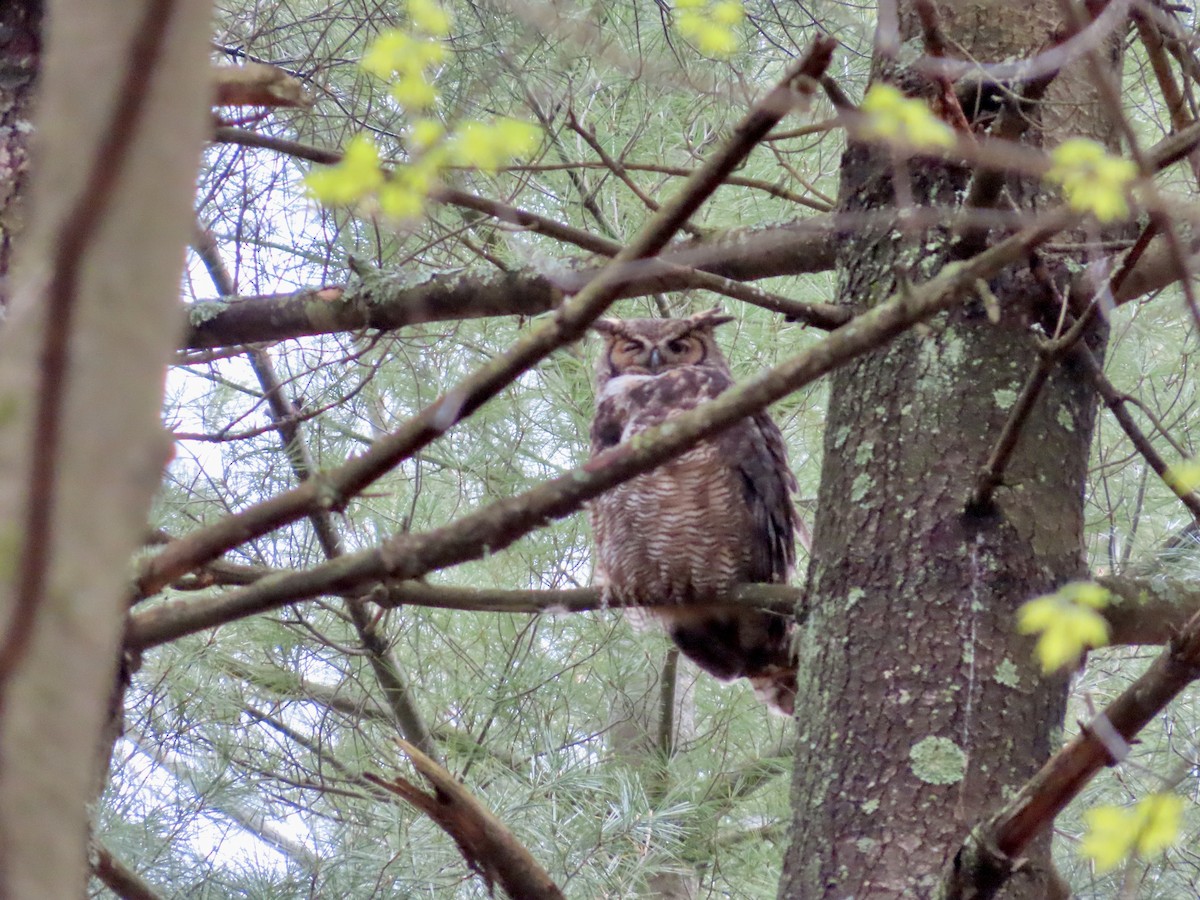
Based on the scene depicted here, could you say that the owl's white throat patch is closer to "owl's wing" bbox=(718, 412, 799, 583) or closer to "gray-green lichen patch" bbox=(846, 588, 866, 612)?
"owl's wing" bbox=(718, 412, 799, 583)

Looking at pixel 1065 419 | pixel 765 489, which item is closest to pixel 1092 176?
pixel 1065 419

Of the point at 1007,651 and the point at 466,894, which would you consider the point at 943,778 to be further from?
the point at 466,894

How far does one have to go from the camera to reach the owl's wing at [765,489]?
3186 millimetres

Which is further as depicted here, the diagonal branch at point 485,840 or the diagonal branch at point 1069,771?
the diagonal branch at point 485,840

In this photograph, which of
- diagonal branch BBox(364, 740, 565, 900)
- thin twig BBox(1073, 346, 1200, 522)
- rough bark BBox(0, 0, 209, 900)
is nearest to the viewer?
rough bark BBox(0, 0, 209, 900)

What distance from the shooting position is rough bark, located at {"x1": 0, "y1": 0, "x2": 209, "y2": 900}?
1.47 ft

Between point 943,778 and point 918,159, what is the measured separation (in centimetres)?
92

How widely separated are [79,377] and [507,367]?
2.09 feet

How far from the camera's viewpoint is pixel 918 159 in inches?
80.4

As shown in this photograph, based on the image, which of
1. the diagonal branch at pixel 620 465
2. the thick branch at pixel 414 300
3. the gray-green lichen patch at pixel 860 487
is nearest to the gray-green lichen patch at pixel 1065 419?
the gray-green lichen patch at pixel 860 487

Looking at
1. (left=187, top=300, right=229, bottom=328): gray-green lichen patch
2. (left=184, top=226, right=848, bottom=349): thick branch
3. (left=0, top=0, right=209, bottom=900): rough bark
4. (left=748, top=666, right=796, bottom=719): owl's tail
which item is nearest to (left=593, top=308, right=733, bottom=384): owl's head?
(left=748, top=666, right=796, bottom=719): owl's tail

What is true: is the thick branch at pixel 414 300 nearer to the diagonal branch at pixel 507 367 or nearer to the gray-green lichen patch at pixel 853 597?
the gray-green lichen patch at pixel 853 597

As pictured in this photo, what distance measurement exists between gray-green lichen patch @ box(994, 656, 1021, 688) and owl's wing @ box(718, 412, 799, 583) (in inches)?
57.9

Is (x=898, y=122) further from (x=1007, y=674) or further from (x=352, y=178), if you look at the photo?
(x=1007, y=674)
